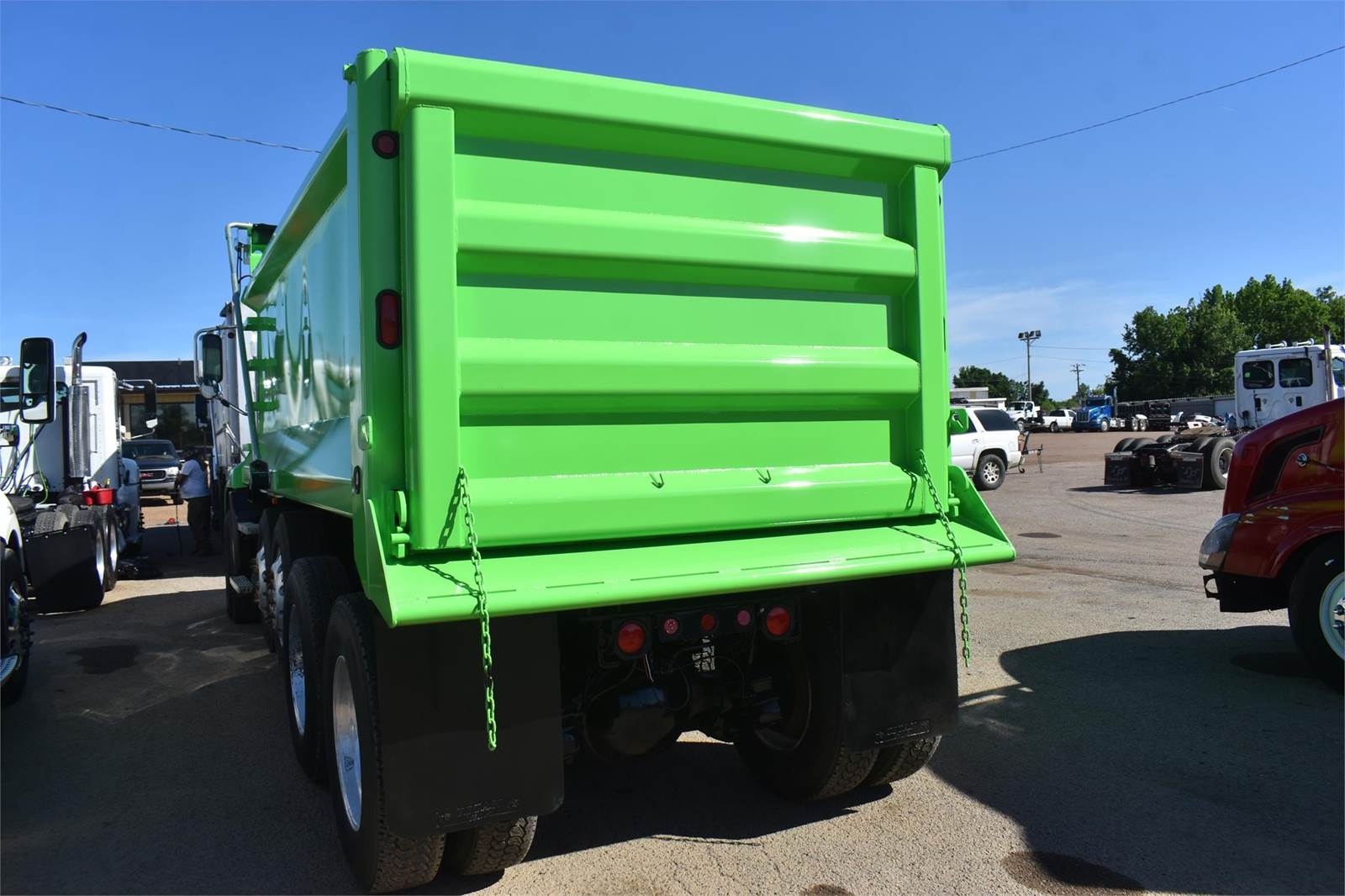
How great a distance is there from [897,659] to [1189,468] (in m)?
18.2

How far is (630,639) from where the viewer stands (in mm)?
3490

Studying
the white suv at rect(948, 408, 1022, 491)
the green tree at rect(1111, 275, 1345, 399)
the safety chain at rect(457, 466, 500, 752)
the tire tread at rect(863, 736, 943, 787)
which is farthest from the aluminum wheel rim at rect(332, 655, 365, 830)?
the green tree at rect(1111, 275, 1345, 399)

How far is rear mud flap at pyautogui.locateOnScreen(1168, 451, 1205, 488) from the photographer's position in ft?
62.6

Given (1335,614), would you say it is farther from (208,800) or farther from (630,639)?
(208,800)

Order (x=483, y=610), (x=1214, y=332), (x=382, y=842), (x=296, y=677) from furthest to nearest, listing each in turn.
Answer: (x=1214, y=332), (x=296, y=677), (x=382, y=842), (x=483, y=610)

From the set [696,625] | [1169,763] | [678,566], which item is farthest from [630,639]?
[1169,763]

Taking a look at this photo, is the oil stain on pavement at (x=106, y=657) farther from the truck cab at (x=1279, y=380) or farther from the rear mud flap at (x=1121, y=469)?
the truck cab at (x=1279, y=380)

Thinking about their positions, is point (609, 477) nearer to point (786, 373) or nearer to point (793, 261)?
point (786, 373)

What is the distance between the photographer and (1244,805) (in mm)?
4184

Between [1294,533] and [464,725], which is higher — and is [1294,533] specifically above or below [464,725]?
above

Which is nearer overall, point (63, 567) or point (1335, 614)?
point (1335, 614)

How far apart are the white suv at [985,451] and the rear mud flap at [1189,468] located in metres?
3.34

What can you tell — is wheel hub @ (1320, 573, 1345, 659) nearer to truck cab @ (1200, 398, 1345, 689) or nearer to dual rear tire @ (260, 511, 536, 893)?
truck cab @ (1200, 398, 1345, 689)

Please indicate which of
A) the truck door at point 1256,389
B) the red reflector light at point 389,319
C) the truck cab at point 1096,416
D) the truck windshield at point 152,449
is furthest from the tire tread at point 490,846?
the truck cab at point 1096,416
